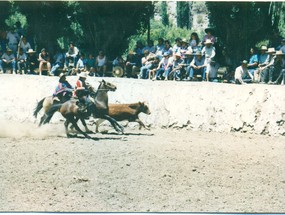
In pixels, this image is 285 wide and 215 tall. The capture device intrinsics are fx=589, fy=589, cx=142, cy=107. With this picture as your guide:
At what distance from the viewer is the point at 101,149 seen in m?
14.0

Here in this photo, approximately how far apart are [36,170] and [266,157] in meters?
5.29

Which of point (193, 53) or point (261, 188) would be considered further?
point (193, 53)

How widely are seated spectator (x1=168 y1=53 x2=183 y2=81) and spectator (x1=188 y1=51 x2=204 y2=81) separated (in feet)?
1.19

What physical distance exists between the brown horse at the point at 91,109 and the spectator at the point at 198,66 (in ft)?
8.11

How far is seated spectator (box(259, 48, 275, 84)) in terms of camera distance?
16.5 metres

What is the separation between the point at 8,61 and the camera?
1862cm

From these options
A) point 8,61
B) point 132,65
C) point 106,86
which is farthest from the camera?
point 132,65

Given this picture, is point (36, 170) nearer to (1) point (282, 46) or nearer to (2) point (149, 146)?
(2) point (149, 146)

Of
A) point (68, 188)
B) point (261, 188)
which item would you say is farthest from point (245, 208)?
point (68, 188)

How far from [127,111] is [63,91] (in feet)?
6.20

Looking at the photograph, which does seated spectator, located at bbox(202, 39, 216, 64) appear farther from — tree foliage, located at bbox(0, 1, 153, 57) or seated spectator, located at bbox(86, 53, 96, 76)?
tree foliage, located at bbox(0, 1, 153, 57)

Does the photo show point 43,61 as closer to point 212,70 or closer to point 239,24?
point 212,70

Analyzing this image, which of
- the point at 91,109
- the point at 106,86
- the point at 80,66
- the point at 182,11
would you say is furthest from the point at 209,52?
the point at 182,11

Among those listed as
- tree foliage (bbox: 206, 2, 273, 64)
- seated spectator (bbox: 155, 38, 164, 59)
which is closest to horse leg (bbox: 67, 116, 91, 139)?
seated spectator (bbox: 155, 38, 164, 59)
